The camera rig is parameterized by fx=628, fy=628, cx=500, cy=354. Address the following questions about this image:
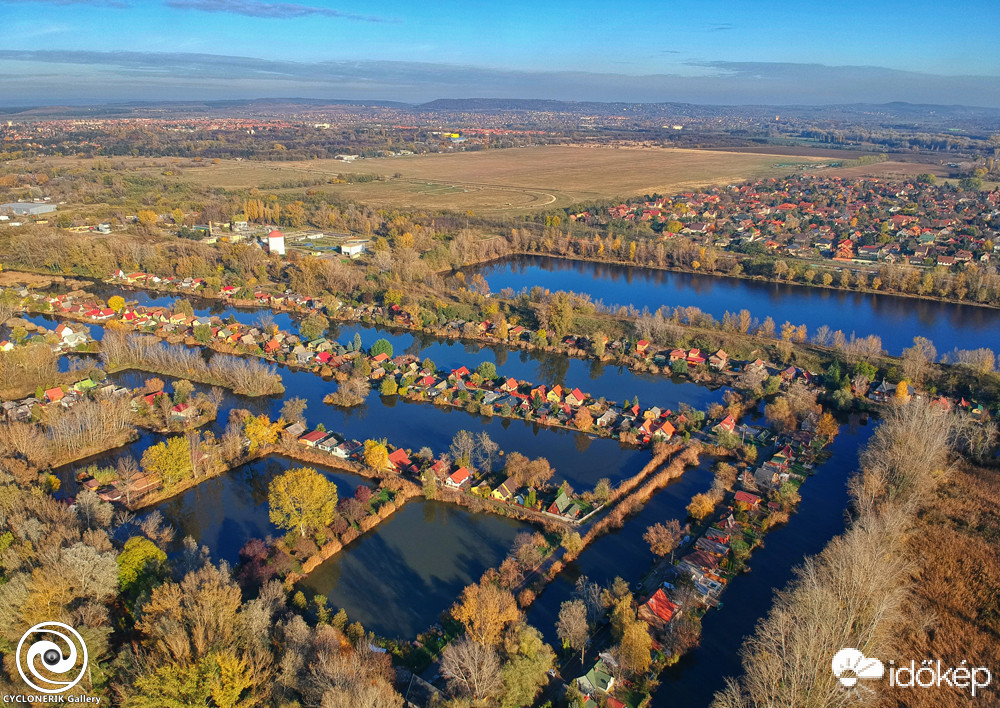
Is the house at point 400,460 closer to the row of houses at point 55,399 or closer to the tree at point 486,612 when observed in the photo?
the tree at point 486,612

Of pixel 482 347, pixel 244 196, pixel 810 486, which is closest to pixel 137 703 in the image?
pixel 810 486

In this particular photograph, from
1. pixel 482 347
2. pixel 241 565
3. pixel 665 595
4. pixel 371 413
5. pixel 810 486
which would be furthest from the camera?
pixel 482 347

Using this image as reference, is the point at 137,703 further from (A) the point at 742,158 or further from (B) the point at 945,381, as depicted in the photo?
(A) the point at 742,158

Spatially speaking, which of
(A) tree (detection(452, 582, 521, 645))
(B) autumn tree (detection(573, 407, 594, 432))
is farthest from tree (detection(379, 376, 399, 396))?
(A) tree (detection(452, 582, 521, 645))

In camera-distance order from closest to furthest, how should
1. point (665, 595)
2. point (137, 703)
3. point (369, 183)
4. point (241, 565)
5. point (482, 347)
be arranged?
point (137, 703)
point (665, 595)
point (241, 565)
point (482, 347)
point (369, 183)

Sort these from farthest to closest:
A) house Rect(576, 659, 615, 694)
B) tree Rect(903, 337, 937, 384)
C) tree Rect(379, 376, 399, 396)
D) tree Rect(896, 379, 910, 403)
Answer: tree Rect(903, 337, 937, 384)
tree Rect(379, 376, 399, 396)
tree Rect(896, 379, 910, 403)
house Rect(576, 659, 615, 694)

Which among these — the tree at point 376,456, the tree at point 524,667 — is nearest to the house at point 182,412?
the tree at point 376,456

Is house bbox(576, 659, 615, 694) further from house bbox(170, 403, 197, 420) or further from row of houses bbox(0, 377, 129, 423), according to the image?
row of houses bbox(0, 377, 129, 423)

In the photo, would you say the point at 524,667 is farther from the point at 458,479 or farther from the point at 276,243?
the point at 276,243
